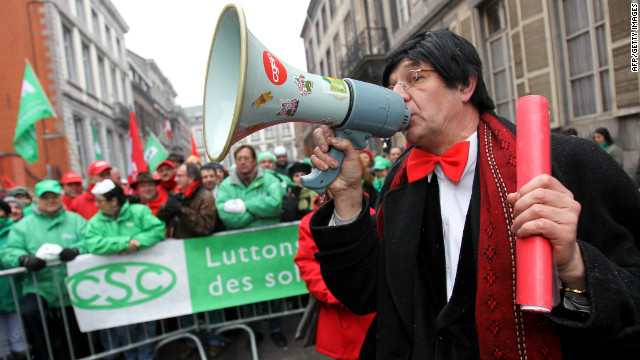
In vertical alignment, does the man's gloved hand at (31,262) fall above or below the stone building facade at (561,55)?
below

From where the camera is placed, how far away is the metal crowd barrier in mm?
3512

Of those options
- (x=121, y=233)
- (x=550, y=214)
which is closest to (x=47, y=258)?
(x=121, y=233)

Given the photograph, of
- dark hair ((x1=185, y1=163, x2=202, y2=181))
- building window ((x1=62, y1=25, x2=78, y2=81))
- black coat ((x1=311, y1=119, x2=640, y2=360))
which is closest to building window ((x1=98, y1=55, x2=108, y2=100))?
building window ((x1=62, y1=25, x2=78, y2=81))

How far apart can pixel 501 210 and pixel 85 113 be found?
24.5 metres

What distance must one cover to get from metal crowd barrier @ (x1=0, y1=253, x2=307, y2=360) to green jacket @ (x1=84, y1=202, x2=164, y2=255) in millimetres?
391

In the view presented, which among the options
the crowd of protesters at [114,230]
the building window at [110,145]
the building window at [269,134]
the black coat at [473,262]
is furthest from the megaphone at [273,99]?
the building window at [269,134]

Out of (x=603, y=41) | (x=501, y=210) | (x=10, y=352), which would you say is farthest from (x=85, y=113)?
(x=501, y=210)

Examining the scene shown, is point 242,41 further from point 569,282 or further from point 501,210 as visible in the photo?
point 569,282

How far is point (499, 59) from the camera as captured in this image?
26.9 feet

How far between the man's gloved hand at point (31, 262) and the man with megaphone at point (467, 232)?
3.19 metres

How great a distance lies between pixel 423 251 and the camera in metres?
1.43

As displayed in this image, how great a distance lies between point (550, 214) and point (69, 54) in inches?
1006

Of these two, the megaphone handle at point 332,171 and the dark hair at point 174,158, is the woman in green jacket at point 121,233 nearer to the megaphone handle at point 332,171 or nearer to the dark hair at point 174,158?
the dark hair at point 174,158

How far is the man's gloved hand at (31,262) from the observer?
3453 millimetres
